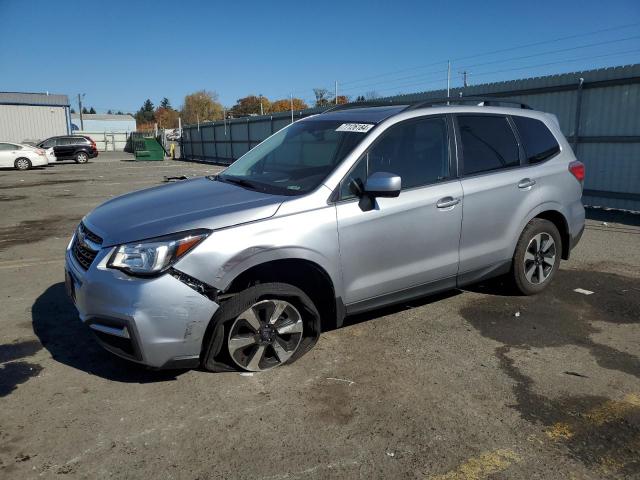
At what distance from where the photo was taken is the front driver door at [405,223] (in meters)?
3.60

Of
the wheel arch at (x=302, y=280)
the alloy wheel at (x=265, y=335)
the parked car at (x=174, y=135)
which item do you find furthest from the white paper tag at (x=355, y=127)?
the parked car at (x=174, y=135)

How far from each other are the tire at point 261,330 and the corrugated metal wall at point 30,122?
51414 mm

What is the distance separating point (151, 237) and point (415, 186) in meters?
2.03

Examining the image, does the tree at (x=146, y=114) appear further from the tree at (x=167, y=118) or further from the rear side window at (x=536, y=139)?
the rear side window at (x=536, y=139)

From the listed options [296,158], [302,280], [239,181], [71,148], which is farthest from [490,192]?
[71,148]

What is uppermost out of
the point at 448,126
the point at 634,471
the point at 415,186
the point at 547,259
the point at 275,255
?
the point at 448,126

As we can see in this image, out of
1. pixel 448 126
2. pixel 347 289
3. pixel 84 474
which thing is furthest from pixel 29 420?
pixel 448 126

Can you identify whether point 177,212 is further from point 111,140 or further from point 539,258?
point 111,140

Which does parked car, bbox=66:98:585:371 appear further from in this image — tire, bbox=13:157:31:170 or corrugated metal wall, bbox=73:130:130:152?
Result: corrugated metal wall, bbox=73:130:130:152

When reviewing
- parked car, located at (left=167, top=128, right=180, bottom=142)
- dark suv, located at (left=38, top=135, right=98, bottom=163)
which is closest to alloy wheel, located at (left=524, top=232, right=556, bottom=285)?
dark suv, located at (left=38, top=135, right=98, bottom=163)

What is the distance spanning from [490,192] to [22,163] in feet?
92.4

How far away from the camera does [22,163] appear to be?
2636 cm

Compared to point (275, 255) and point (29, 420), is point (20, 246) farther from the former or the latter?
point (275, 255)

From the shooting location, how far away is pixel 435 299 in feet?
16.3
